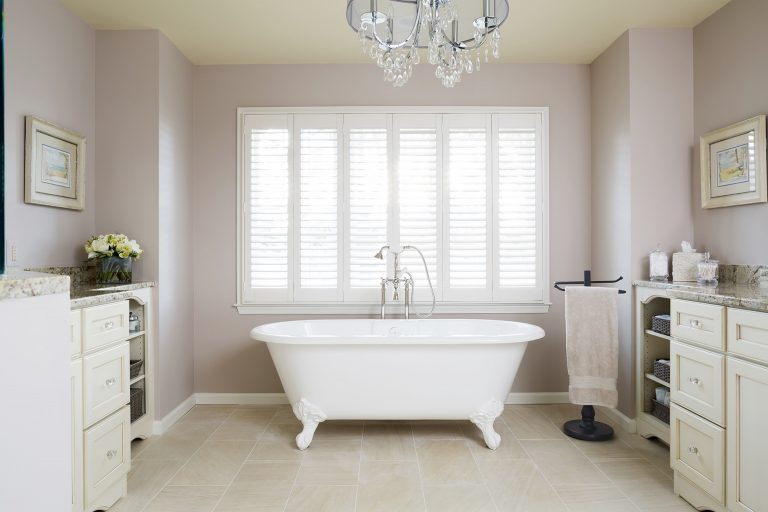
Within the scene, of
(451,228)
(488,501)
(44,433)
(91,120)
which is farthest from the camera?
(451,228)

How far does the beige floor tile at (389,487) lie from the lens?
7.20ft

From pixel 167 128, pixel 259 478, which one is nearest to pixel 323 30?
pixel 167 128

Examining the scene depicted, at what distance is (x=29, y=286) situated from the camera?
0.96 meters

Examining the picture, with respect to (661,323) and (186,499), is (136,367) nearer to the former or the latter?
(186,499)

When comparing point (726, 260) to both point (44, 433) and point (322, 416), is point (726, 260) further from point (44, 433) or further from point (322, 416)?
point (44, 433)

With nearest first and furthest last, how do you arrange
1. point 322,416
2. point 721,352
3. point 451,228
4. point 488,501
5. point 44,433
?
1. point 44,433
2. point 721,352
3. point 488,501
4. point 322,416
5. point 451,228

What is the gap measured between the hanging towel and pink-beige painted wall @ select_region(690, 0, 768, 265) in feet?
2.34

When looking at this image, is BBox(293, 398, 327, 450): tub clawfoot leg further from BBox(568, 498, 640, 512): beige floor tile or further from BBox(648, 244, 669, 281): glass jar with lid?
BBox(648, 244, 669, 281): glass jar with lid

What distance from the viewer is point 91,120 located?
3.13 metres

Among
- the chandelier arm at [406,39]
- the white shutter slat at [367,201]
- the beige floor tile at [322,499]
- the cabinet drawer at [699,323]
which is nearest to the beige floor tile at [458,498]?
the beige floor tile at [322,499]

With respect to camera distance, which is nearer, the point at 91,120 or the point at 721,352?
the point at 721,352

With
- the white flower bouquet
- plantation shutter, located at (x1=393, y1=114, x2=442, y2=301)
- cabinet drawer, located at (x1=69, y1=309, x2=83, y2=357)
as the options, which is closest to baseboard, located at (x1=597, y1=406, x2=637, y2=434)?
plantation shutter, located at (x1=393, y1=114, x2=442, y2=301)

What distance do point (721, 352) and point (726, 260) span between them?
113 cm

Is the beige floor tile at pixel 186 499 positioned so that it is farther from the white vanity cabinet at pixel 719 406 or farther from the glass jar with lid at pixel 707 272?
the glass jar with lid at pixel 707 272
